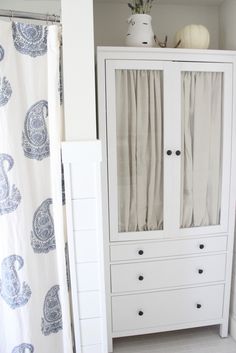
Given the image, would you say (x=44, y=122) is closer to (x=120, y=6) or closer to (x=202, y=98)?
(x=202, y=98)

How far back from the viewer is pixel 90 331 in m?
1.30

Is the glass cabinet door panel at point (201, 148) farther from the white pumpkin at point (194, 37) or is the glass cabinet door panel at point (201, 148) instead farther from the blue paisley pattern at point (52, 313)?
the blue paisley pattern at point (52, 313)

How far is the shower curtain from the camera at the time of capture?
3.95ft

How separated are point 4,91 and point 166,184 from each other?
998 mm

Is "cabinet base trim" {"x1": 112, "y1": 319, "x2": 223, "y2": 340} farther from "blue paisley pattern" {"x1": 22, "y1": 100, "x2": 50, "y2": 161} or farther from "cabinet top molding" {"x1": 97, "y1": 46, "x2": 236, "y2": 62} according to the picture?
"cabinet top molding" {"x1": 97, "y1": 46, "x2": 236, "y2": 62}

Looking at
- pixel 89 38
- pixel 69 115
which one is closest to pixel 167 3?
pixel 89 38

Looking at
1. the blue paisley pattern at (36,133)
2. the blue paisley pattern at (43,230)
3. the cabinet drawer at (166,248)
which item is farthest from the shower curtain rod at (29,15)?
the cabinet drawer at (166,248)

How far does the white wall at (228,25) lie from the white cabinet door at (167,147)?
30 centimetres

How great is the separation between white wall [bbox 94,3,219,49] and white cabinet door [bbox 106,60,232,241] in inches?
17.8

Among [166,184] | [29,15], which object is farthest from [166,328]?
[29,15]

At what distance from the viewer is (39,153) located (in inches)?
50.1

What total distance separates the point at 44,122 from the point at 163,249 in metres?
1.03

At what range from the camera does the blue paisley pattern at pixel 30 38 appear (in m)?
1.19

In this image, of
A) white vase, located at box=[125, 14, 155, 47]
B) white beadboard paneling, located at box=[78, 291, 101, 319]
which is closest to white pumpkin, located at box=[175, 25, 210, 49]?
white vase, located at box=[125, 14, 155, 47]
